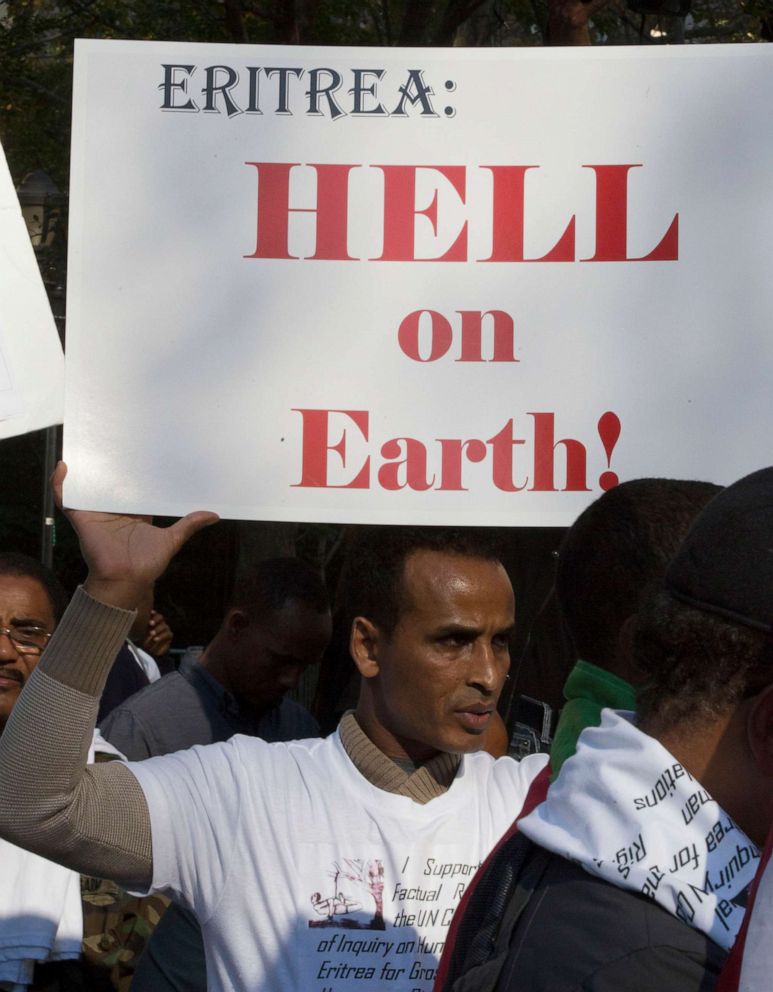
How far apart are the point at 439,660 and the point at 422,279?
0.65 meters

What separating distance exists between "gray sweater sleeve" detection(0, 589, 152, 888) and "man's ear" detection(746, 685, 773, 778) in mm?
945

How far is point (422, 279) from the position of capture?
235 cm

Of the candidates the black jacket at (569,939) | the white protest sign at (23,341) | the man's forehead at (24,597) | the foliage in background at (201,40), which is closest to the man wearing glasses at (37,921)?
the man's forehead at (24,597)

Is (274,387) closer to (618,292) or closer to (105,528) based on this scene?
(105,528)

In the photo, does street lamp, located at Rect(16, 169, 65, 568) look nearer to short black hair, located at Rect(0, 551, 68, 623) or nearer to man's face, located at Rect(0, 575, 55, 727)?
short black hair, located at Rect(0, 551, 68, 623)

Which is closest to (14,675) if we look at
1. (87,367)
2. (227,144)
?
(87,367)

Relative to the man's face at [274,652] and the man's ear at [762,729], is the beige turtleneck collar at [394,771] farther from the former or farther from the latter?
the man's face at [274,652]

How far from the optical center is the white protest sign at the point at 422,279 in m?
2.29

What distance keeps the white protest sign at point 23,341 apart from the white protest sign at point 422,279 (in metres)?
0.04

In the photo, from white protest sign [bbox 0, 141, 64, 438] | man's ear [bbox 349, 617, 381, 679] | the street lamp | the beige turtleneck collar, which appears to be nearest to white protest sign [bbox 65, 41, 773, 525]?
white protest sign [bbox 0, 141, 64, 438]

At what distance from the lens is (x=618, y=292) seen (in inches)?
91.7

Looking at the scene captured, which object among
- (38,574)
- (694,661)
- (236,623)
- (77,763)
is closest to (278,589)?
(236,623)

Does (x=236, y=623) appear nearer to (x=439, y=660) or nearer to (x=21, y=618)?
(x=21, y=618)

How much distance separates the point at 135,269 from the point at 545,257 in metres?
0.69
